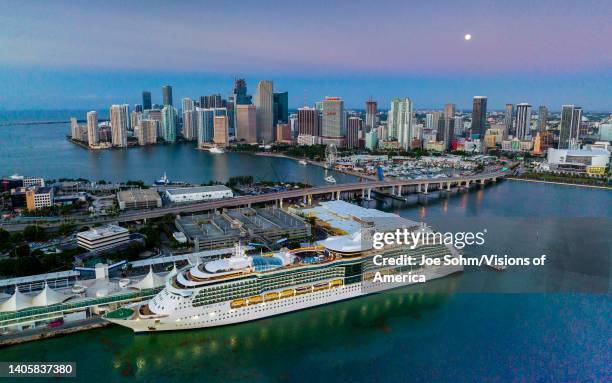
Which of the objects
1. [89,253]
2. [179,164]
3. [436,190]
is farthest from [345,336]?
[179,164]

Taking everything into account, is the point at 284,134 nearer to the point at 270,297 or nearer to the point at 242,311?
the point at 270,297

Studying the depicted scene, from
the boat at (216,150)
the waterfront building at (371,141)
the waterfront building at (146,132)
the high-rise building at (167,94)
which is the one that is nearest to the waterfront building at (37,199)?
the boat at (216,150)

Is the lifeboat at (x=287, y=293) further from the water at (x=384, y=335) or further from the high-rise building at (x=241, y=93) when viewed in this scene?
the high-rise building at (x=241, y=93)

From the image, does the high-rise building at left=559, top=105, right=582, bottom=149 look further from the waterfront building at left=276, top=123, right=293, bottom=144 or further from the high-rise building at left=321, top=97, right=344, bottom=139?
the waterfront building at left=276, top=123, right=293, bottom=144

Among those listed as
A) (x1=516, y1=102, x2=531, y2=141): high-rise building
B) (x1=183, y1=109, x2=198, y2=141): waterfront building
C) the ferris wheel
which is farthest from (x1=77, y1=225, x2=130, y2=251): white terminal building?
(x1=516, y1=102, x2=531, y2=141): high-rise building

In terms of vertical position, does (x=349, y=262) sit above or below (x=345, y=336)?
above

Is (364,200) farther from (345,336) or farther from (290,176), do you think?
(345,336)
